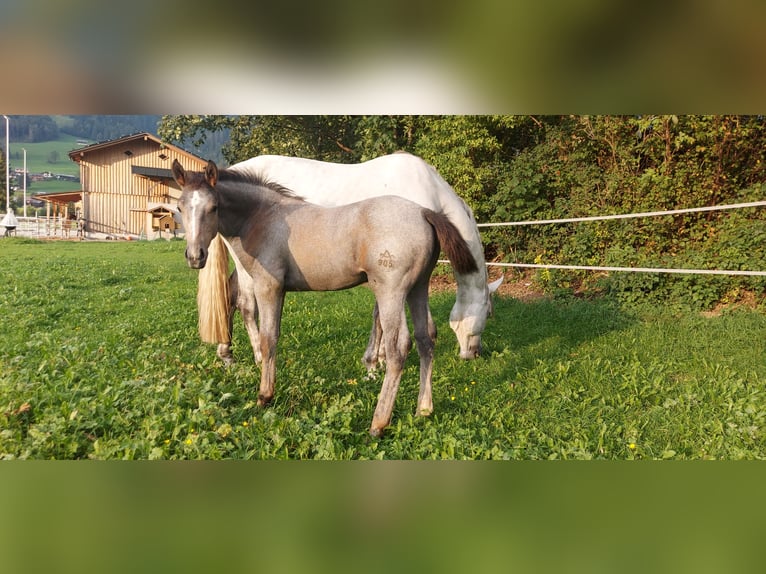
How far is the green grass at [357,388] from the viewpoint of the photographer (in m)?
2.79

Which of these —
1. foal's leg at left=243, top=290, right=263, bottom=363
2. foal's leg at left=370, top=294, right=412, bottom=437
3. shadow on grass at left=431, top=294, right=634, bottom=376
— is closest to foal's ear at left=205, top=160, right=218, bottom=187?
foal's leg at left=370, top=294, right=412, bottom=437

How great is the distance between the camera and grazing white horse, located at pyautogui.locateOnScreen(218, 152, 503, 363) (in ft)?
15.1

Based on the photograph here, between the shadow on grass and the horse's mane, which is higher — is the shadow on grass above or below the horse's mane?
below

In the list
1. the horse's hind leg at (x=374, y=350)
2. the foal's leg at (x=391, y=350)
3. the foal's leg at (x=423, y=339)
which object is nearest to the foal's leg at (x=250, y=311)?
the horse's hind leg at (x=374, y=350)

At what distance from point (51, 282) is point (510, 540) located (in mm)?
9450

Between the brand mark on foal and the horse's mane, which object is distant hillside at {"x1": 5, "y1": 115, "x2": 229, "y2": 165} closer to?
the horse's mane

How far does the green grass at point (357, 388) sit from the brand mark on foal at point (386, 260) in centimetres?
107

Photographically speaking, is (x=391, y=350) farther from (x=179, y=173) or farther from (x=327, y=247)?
(x=179, y=173)

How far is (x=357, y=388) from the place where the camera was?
13.4 feet

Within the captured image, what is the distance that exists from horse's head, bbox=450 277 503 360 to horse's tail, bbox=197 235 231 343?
238cm

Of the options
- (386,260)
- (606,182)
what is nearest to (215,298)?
(386,260)

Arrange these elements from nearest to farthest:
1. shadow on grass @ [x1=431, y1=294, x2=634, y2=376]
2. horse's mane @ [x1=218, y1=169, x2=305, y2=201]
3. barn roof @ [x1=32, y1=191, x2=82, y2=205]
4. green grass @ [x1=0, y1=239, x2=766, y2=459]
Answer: green grass @ [x1=0, y1=239, x2=766, y2=459]
horse's mane @ [x1=218, y1=169, x2=305, y2=201]
shadow on grass @ [x1=431, y1=294, x2=634, y2=376]
barn roof @ [x1=32, y1=191, x2=82, y2=205]

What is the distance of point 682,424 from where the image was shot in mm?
3367
